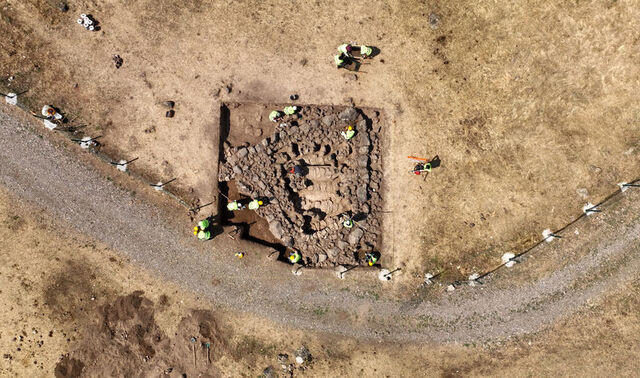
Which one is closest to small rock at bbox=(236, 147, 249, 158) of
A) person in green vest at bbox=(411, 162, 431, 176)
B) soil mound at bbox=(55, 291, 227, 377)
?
soil mound at bbox=(55, 291, 227, 377)

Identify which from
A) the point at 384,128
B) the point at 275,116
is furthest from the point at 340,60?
the point at 275,116

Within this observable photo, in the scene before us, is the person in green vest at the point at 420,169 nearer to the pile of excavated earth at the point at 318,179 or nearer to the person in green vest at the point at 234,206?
the pile of excavated earth at the point at 318,179

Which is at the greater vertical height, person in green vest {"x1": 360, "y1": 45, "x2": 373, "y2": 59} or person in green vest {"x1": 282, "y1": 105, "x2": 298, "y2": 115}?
person in green vest {"x1": 360, "y1": 45, "x2": 373, "y2": 59}

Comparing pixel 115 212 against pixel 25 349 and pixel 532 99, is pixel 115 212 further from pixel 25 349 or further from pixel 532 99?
pixel 532 99

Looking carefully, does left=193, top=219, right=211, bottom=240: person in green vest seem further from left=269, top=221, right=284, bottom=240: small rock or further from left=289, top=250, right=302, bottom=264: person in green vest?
left=289, top=250, right=302, bottom=264: person in green vest

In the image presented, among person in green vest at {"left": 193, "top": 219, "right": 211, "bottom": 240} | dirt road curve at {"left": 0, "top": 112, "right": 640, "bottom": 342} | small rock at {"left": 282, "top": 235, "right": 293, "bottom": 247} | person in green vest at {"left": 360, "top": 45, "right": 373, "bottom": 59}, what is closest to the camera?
person in green vest at {"left": 193, "top": 219, "right": 211, "bottom": 240}
